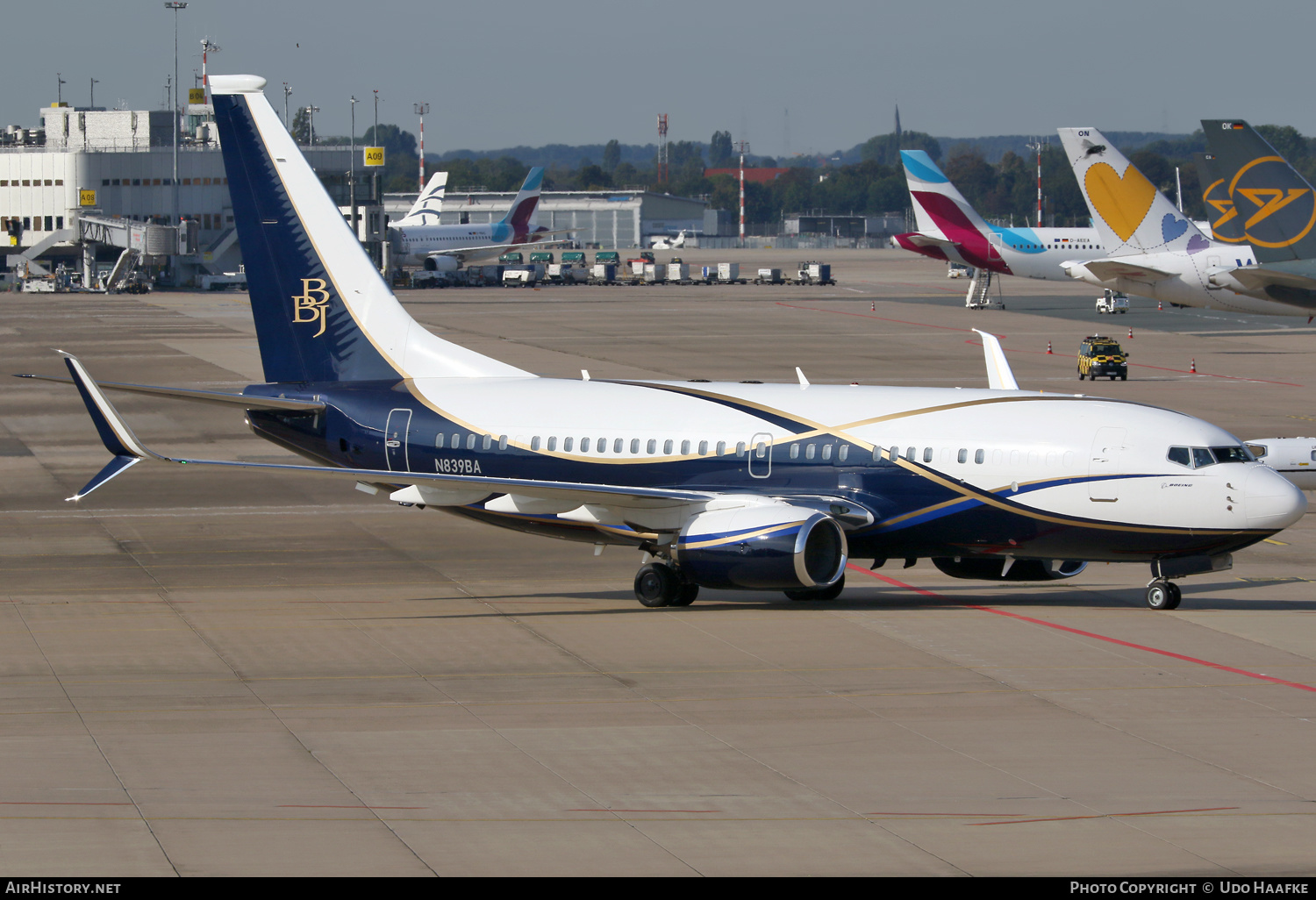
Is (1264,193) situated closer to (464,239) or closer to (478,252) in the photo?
(478,252)

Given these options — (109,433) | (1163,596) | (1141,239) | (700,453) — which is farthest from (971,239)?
(109,433)

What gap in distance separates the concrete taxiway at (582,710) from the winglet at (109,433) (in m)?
2.76

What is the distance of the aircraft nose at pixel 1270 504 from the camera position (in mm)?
27766

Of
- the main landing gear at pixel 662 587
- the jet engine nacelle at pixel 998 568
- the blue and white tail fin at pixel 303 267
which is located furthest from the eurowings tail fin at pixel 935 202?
the main landing gear at pixel 662 587

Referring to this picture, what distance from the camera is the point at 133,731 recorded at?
2078 cm

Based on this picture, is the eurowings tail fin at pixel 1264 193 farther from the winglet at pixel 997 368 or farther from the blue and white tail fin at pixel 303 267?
the blue and white tail fin at pixel 303 267

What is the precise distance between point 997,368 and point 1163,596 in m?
7.92

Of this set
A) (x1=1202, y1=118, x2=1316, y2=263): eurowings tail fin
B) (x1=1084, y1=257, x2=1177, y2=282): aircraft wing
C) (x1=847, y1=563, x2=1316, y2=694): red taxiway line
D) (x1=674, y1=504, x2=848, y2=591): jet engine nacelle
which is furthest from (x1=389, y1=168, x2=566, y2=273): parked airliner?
(x1=674, y1=504, x2=848, y2=591): jet engine nacelle

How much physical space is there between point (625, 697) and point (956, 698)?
4.69 m

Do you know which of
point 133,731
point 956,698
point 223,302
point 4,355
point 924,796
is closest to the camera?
point 924,796

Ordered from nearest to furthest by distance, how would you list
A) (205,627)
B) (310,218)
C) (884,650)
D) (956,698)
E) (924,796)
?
(924,796), (956,698), (884,650), (205,627), (310,218)

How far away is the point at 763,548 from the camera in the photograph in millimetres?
28406
